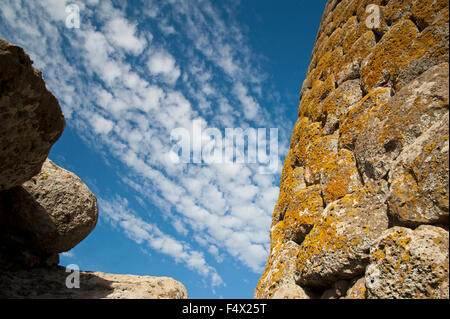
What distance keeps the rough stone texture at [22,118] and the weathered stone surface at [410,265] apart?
3962 mm

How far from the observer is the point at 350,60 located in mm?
3387

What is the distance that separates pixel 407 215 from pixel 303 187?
1.40 metres

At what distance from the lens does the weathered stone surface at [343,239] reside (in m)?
2.03

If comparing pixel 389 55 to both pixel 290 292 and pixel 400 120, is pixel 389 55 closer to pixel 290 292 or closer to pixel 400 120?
pixel 400 120

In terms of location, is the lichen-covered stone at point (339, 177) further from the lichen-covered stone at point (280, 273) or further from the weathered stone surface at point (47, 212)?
the weathered stone surface at point (47, 212)

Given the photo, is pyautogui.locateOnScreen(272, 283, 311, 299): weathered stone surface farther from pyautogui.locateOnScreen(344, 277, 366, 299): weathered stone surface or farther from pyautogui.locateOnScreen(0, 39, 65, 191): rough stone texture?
pyautogui.locateOnScreen(0, 39, 65, 191): rough stone texture

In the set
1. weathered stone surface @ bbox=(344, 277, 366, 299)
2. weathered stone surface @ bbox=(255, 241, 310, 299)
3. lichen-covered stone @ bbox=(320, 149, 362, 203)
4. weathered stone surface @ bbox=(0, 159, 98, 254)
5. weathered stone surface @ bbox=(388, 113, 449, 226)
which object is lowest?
weathered stone surface @ bbox=(344, 277, 366, 299)

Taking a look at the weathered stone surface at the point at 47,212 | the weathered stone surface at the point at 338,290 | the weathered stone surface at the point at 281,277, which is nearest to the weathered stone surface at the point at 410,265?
the weathered stone surface at the point at 338,290

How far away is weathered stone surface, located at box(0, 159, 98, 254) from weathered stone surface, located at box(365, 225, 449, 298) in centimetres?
552

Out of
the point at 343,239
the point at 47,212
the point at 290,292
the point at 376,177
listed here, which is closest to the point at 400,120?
the point at 376,177

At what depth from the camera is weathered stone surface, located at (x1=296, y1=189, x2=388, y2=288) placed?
6.65 feet

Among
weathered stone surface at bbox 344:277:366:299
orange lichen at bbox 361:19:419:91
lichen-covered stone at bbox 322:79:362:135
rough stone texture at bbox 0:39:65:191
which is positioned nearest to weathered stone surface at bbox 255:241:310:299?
weathered stone surface at bbox 344:277:366:299
